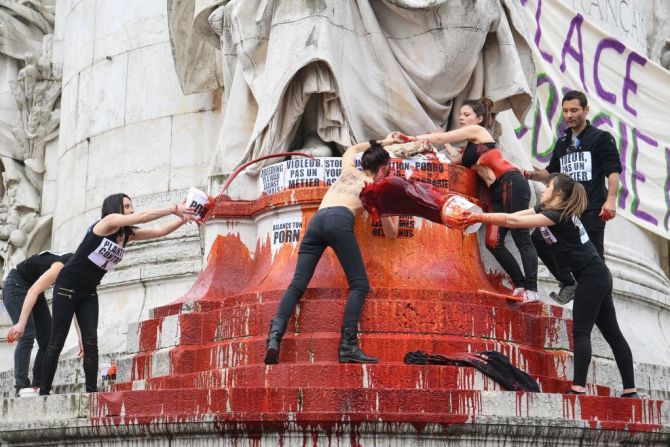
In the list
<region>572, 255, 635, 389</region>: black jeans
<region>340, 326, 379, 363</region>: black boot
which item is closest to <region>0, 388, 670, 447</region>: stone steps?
<region>572, 255, 635, 389</region>: black jeans

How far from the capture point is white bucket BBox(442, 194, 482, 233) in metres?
9.84

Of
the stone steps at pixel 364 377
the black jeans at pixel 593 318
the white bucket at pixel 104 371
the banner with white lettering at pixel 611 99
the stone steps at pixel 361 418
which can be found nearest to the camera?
the stone steps at pixel 361 418

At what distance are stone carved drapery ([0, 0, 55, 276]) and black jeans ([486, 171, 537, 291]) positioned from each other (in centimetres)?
759

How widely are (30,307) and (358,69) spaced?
3.50m

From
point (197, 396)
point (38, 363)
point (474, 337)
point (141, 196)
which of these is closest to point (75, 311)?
point (38, 363)

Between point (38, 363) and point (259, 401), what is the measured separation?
3699 mm

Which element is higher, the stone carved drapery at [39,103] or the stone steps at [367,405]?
the stone carved drapery at [39,103]

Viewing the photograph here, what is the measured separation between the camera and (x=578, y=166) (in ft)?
37.8

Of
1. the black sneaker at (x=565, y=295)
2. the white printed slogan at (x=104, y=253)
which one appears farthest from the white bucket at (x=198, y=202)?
the black sneaker at (x=565, y=295)

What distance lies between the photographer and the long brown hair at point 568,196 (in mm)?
9992

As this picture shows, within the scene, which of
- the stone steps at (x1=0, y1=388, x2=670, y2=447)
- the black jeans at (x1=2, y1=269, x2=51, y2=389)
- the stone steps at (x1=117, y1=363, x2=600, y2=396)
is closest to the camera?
the stone steps at (x1=0, y1=388, x2=670, y2=447)

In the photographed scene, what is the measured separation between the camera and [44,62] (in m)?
17.3

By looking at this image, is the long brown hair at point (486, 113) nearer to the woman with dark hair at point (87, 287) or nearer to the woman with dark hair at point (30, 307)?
the woman with dark hair at point (87, 287)

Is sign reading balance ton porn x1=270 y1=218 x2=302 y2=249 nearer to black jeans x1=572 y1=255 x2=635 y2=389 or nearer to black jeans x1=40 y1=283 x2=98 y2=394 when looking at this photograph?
black jeans x1=40 y1=283 x2=98 y2=394
